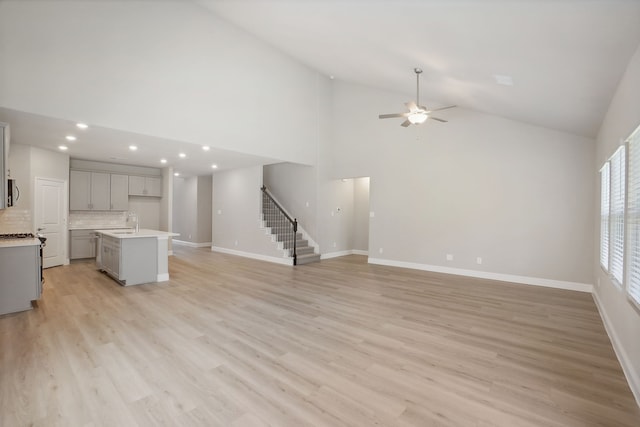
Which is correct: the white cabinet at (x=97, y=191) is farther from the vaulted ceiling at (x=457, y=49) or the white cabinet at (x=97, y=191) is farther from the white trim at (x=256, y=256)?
the white trim at (x=256, y=256)

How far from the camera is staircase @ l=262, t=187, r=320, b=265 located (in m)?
8.04

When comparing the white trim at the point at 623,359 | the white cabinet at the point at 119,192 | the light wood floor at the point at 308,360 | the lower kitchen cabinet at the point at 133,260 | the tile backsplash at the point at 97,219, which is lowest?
the light wood floor at the point at 308,360

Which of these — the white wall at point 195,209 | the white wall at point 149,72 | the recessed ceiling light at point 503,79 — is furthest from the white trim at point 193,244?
the recessed ceiling light at point 503,79

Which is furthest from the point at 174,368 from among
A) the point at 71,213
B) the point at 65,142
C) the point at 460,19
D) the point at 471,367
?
the point at 71,213

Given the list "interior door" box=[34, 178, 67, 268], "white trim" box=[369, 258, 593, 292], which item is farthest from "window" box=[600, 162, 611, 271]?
"interior door" box=[34, 178, 67, 268]

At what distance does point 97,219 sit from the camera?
27.3 ft

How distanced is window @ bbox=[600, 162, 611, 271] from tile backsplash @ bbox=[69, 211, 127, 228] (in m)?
10.6

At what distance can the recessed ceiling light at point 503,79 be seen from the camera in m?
3.76

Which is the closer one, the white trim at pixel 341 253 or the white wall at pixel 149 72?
the white wall at pixel 149 72

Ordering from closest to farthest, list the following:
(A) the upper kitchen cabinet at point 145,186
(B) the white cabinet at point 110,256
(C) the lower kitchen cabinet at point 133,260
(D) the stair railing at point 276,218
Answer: (C) the lower kitchen cabinet at point 133,260
(B) the white cabinet at point 110,256
(D) the stair railing at point 276,218
(A) the upper kitchen cabinet at point 145,186

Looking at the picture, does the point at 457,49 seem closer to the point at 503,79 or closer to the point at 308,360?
the point at 503,79

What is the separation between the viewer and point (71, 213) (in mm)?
7855

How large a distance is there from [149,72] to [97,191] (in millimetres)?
4904

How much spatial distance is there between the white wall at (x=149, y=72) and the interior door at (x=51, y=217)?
382cm
